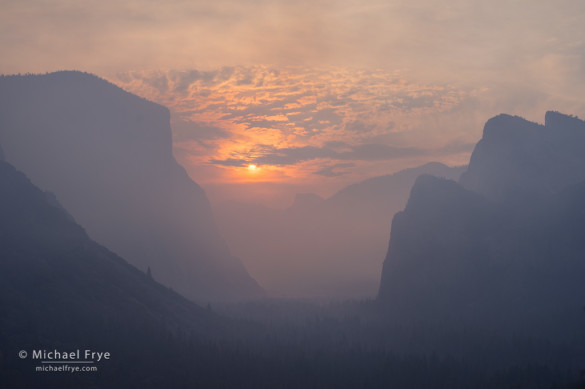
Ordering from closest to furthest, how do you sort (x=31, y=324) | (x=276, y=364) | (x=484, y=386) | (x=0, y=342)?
(x=0, y=342)
(x=31, y=324)
(x=484, y=386)
(x=276, y=364)

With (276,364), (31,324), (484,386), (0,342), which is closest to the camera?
(0,342)

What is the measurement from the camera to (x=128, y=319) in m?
184

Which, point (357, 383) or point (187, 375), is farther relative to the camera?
point (357, 383)

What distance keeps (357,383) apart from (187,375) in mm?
51343

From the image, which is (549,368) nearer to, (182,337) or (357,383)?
(357,383)

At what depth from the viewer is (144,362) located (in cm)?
16138

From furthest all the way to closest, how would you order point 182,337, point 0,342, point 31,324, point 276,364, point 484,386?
1. point 182,337
2. point 276,364
3. point 484,386
4. point 31,324
5. point 0,342

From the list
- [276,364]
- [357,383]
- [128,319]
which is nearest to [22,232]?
[128,319]

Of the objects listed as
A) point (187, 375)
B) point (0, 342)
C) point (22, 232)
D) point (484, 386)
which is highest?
point (22, 232)

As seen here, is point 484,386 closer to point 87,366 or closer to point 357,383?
point 357,383

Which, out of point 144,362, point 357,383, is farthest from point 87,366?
point 357,383

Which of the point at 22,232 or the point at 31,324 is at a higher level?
the point at 22,232

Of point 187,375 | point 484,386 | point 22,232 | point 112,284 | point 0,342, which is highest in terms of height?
point 22,232

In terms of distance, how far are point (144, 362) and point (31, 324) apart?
32.3m
